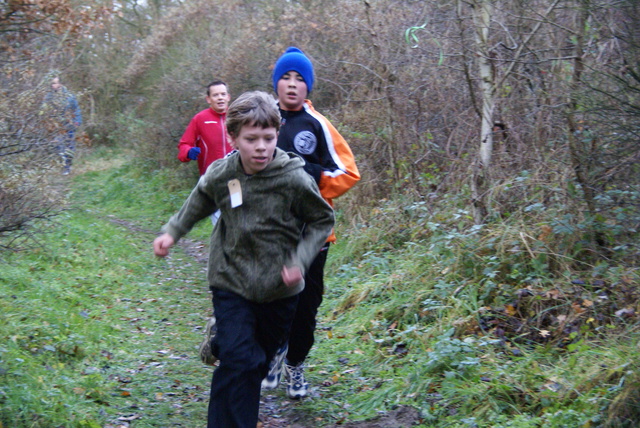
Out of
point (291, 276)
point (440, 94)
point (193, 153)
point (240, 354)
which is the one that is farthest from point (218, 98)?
point (240, 354)

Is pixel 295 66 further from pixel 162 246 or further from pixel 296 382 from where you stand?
pixel 296 382

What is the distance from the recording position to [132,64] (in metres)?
20.2

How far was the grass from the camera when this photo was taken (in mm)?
4445

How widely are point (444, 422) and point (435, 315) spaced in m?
1.56

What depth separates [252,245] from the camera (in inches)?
150

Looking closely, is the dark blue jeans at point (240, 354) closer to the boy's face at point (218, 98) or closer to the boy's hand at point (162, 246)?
the boy's hand at point (162, 246)

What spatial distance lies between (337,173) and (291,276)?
1.34 m

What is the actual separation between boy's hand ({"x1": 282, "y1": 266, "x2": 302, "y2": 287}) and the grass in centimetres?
151

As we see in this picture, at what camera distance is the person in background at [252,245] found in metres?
3.70

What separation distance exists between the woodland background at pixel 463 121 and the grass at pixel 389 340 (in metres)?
0.07

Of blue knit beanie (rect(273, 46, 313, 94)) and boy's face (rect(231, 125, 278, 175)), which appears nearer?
Result: boy's face (rect(231, 125, 278, 175))

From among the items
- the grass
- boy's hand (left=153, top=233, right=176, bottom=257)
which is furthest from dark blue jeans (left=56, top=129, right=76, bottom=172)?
boy's hand (left=153, top=233, right=176, bottom=257)

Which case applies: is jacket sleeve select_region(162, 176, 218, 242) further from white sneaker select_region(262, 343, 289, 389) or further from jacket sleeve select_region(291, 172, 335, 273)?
white sneaker select_region(262, 343, 289, 389)

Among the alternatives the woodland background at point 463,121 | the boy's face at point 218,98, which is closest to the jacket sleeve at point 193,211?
the woodland background at point 463,121
